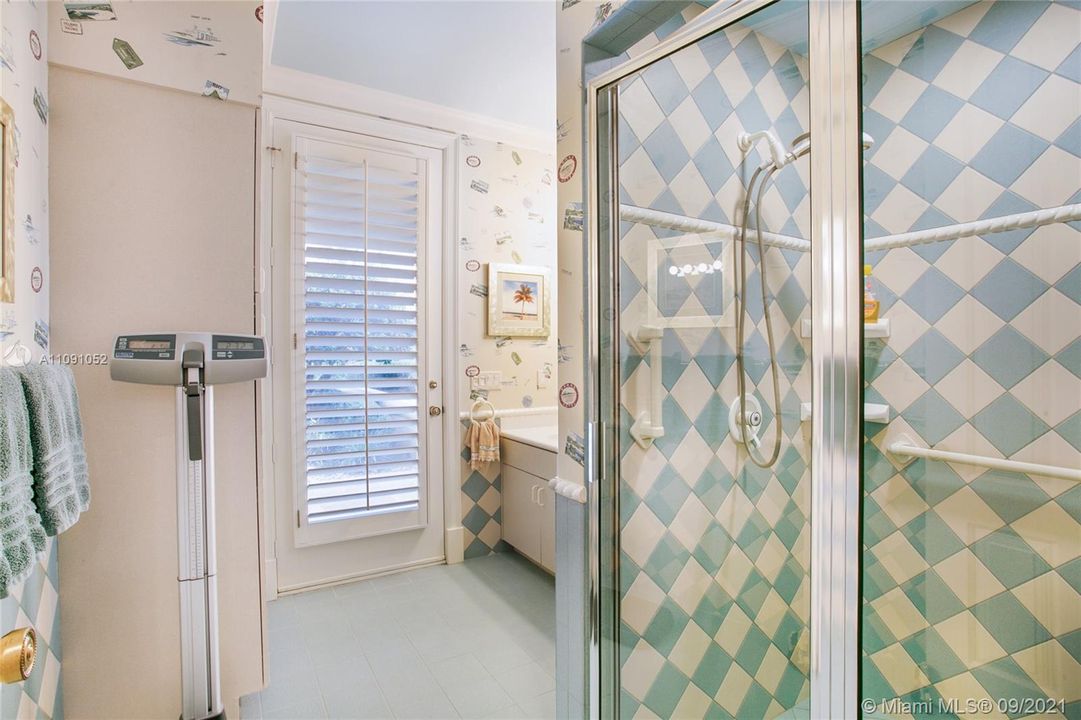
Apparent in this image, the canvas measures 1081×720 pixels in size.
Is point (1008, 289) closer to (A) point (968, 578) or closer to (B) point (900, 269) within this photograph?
(B) point (900, 269)

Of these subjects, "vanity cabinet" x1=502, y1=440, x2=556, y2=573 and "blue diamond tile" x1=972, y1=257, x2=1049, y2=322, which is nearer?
"blue diamond tile" x1=972, y1=257, x2=1049, y2=322

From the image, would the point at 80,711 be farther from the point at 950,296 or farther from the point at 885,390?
the point at 950,296

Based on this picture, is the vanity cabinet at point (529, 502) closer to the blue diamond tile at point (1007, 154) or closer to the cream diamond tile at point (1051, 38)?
the blue diamond tile at point (1007, 154)

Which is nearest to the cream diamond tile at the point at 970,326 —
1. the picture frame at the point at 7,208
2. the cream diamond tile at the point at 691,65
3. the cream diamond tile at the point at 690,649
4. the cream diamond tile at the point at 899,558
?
the cream diamond tile at the point at 899,558

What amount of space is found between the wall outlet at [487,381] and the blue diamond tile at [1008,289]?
2.48m

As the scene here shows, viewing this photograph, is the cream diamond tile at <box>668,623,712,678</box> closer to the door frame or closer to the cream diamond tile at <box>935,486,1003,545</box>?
the cream diamond tile at <box>935,486,1003,545</box>

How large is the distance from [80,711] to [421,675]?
3.46 ft

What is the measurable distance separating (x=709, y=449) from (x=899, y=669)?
615mm

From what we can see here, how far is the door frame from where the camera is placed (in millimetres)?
2695

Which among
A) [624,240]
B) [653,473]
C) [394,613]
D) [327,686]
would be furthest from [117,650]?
[624,240]

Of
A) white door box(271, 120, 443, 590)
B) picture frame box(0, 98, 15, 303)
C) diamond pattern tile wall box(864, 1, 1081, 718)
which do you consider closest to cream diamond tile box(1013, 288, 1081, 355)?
diamond pattern tile wall box(864, 1, 1081, 718)

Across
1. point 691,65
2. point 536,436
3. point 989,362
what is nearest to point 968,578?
point 989,362

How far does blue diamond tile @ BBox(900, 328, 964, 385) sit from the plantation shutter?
96.4 inches

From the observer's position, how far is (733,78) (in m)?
1.28
